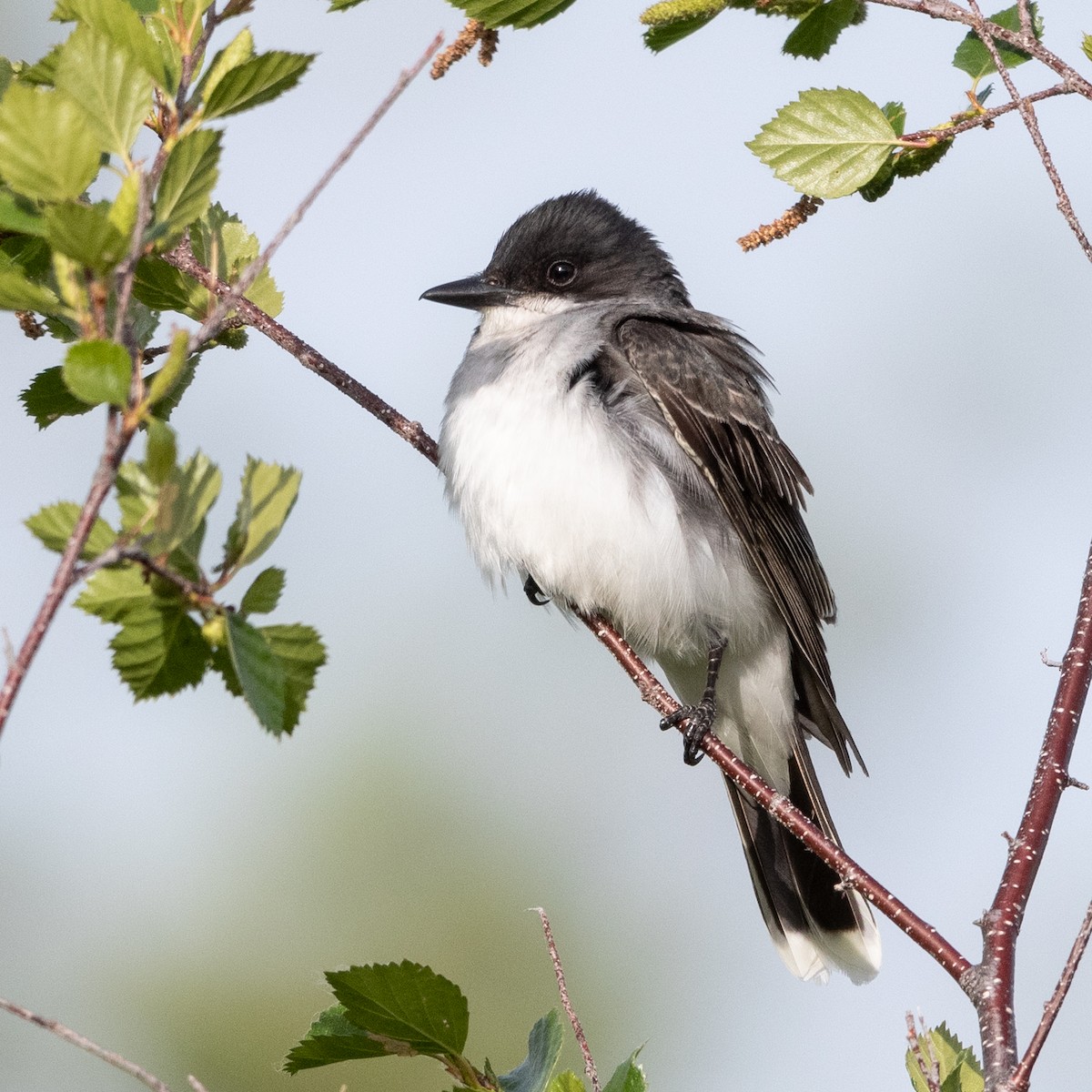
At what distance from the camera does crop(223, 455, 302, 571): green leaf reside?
160 centimetres

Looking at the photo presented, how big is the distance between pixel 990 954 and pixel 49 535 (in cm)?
133

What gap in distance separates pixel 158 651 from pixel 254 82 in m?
0.65

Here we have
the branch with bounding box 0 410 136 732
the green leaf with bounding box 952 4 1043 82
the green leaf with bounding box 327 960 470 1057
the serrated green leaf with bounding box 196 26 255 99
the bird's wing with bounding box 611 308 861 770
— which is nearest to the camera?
the branch with bounding box 0 410 136 732

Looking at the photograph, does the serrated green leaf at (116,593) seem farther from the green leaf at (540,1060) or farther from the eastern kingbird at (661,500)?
the eastern kingbird at (661,500)

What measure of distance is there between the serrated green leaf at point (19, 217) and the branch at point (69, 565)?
1.18 feet

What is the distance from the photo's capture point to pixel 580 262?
16.0 feet

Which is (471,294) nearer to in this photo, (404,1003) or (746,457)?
(746,457)

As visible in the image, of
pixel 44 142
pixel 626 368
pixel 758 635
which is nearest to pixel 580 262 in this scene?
pixel 626 368

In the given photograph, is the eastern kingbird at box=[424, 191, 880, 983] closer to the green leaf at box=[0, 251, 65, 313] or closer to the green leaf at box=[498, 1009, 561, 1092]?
the green leaf at box=[498, 1009, 561, 1092]

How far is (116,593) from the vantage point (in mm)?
1652

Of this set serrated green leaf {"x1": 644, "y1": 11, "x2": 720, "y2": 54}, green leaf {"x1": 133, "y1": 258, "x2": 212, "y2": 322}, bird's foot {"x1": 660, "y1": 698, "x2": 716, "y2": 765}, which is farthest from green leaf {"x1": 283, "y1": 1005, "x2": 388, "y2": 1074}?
bird's foot {"x1": 660, "y1": 698, "x2": 716, "y2": 765}

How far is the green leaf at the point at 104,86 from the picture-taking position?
Answer: 1.54 meters

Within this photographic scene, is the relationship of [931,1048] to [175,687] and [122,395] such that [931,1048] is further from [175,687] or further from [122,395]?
[122,395]

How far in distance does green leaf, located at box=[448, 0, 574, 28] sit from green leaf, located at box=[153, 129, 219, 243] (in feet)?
3.37
